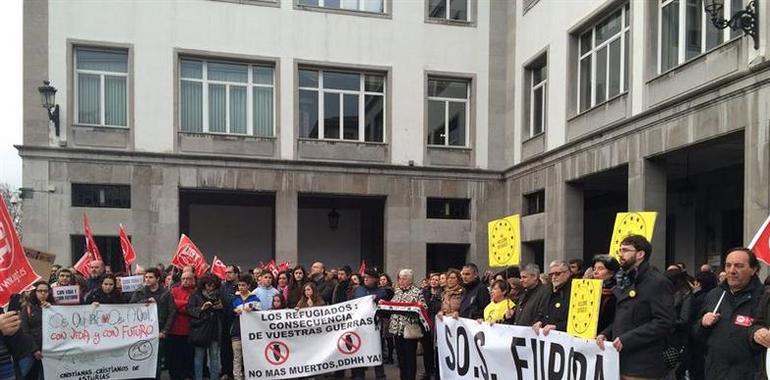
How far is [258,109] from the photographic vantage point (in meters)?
22.0

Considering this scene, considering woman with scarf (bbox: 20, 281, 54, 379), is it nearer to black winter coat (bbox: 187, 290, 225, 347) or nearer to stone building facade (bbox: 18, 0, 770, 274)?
black winter coat (bbox: 187, 290, 225, 347)

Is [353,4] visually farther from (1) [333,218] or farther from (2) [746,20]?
(2) [746,20]

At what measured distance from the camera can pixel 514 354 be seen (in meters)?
7.65

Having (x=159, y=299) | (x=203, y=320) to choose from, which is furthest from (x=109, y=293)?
(x=203, y=320)

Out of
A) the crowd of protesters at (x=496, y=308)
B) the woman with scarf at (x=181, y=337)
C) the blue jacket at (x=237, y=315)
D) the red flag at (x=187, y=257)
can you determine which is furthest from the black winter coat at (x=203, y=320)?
the red flag at (x=187, y=257)

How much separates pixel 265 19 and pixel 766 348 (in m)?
18.6

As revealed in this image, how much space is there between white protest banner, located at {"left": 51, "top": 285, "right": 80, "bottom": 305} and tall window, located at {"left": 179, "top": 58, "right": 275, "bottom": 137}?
1167 cm

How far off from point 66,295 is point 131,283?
90 centimetres

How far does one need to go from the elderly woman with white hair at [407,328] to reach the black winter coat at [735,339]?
16.3 ft

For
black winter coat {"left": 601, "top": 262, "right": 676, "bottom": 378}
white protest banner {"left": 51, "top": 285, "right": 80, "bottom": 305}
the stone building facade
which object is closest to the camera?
black winter coat {"left": 601, "top": 262, "right": 676, "bottom": 378}

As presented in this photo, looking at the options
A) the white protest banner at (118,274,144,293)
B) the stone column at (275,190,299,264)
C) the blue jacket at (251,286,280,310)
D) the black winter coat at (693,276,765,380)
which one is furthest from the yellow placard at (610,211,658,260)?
the stone column at (275,190,299,264)

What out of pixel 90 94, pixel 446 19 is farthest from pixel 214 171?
pixel 446 19

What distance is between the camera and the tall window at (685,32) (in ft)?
45.4

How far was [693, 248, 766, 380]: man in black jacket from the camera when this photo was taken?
5.24 metres
